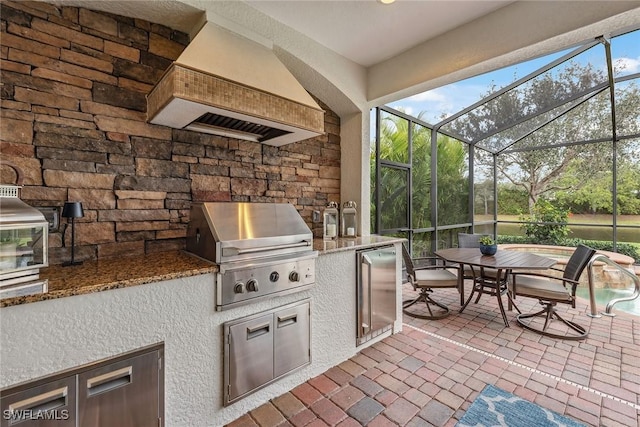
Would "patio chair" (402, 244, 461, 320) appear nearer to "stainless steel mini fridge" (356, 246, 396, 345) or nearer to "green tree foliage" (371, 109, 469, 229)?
"stainless steel mini fridge" (356, 246, 396, 345)

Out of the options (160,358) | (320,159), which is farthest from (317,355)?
(320,159)

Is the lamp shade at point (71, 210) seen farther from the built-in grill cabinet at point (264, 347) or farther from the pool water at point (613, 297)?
the pool water at point (613, 297)

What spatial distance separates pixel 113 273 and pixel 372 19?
2803 mm

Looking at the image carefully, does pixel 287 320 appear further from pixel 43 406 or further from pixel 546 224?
pixel 546 224

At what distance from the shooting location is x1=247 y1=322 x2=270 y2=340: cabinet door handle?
6.06 feet

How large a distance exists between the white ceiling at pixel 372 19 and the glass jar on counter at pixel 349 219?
1.71 m

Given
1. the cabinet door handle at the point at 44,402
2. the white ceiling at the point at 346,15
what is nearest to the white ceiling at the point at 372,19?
the white ceiling at the point at 346,15

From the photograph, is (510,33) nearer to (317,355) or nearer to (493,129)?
(317,355)

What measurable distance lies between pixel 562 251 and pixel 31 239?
8279mm

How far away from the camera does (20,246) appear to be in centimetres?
139

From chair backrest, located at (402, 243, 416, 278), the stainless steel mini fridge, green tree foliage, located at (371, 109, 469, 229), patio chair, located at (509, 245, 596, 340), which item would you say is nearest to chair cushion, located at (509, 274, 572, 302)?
patio chair, located at (509, 245, 596, 340)

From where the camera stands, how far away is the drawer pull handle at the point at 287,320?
200 cm

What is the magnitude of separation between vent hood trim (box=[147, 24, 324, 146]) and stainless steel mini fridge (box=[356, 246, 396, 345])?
1298mm

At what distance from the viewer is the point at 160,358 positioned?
151 centimetres
